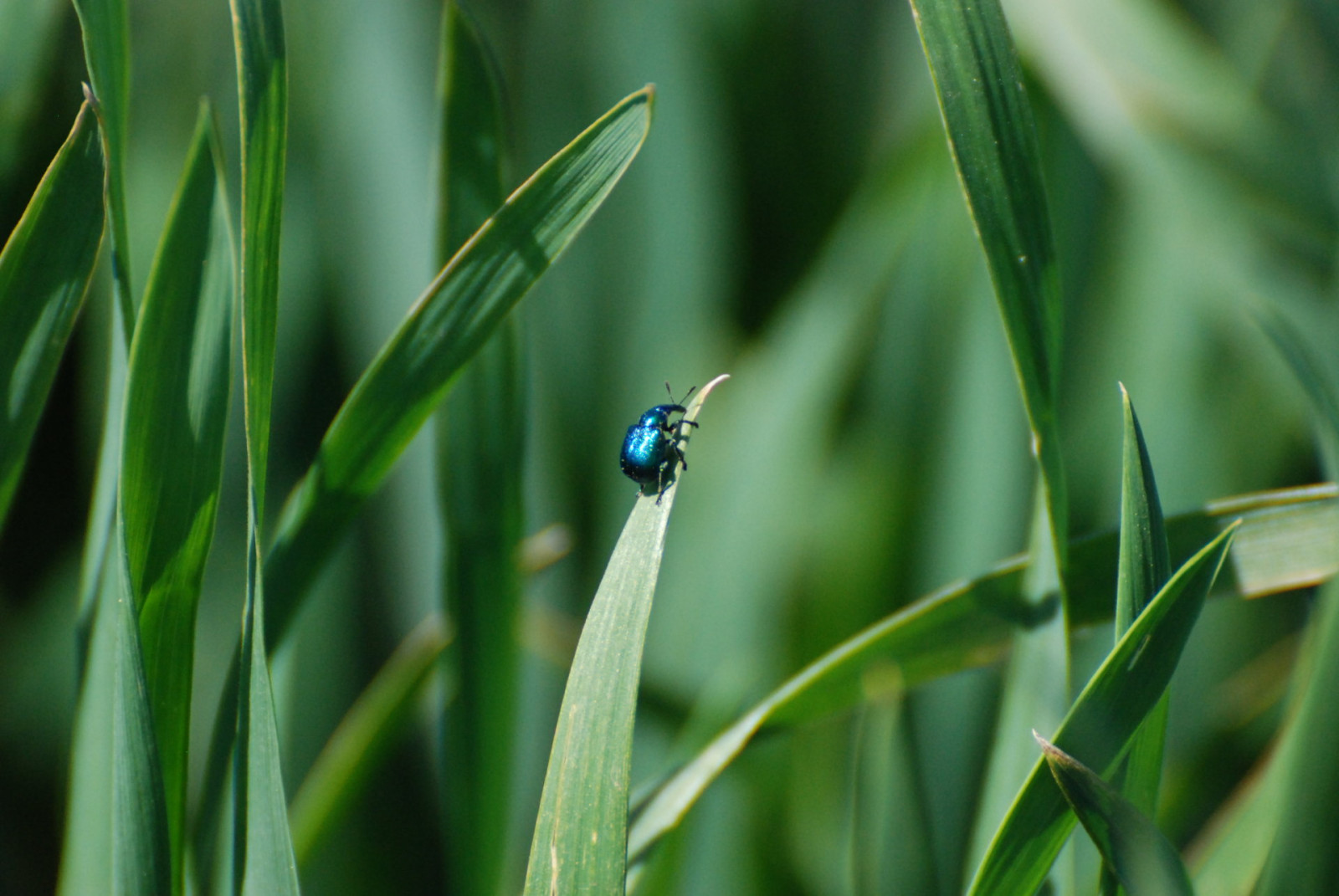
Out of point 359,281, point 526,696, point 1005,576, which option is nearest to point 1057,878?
point 1005,576

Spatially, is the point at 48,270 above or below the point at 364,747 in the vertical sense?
above

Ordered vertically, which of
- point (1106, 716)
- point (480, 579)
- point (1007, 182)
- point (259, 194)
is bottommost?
point (1106, 716)

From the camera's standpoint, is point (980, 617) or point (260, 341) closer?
point (260, 341)

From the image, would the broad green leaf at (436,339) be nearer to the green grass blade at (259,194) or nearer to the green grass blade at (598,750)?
the green grass blade at (259,194)

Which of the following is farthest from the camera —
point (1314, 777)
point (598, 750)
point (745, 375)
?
point (745, 375)

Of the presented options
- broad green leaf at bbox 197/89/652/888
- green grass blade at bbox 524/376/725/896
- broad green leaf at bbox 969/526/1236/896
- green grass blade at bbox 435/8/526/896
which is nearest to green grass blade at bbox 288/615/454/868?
green grass blade at bbox 435/8/526/896

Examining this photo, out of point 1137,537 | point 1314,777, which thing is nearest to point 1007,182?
point 1137,537

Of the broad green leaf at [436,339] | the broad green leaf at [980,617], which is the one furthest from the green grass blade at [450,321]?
the broad green leaf at [980,617]

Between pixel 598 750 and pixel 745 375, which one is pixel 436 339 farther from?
pixel 745 375

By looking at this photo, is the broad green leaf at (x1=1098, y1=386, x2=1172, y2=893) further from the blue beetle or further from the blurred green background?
the blurred green background
